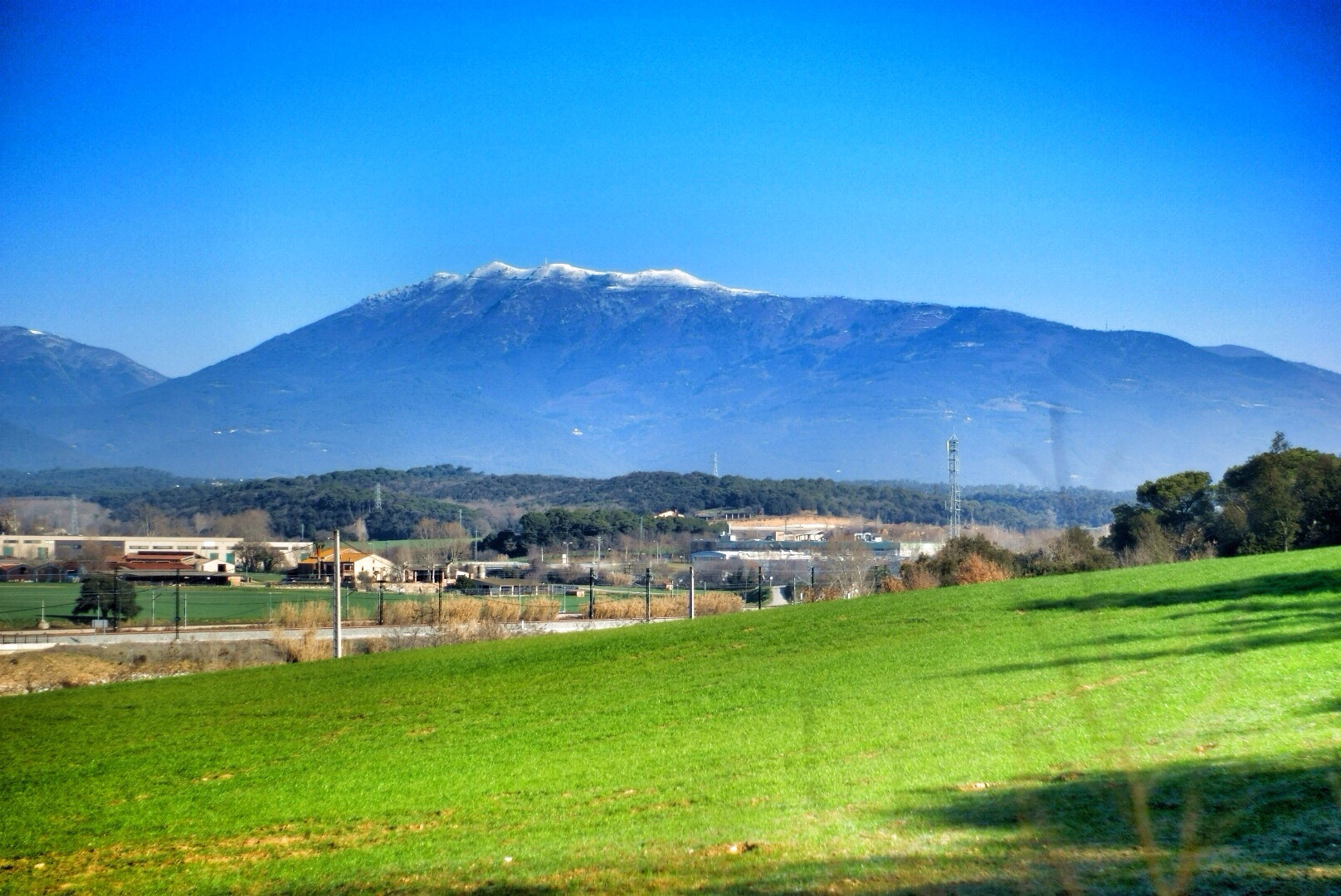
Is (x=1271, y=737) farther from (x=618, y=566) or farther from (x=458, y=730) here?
(x=618, y=566)

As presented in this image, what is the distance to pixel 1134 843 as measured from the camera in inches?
292

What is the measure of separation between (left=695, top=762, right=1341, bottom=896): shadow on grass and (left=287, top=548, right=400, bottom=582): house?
166ft

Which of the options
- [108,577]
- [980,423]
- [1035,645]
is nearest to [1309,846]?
[1035,645]

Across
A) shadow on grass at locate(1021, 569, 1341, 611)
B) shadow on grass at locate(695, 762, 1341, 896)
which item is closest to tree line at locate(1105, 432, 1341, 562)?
shadow on grass at locate(1021, 569, 1341, 611)

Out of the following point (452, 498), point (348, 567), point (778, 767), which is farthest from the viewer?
point (452, 498)

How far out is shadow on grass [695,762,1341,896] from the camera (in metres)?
6.66

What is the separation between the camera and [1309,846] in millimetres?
6906

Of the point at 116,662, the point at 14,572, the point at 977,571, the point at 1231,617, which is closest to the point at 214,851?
the point at 1231,617

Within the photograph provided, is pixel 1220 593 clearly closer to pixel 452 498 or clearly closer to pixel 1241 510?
pixel 1241 510

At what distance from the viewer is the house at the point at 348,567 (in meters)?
58.5

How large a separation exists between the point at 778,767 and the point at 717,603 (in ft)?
122

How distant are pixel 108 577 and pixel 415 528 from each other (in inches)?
1624

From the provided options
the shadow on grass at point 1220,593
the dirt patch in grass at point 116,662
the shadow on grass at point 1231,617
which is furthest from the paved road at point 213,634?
the shadow on grass at point 1231,617

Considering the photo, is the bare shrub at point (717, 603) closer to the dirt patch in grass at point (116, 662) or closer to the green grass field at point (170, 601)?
the green grass field at point (170, 601)
